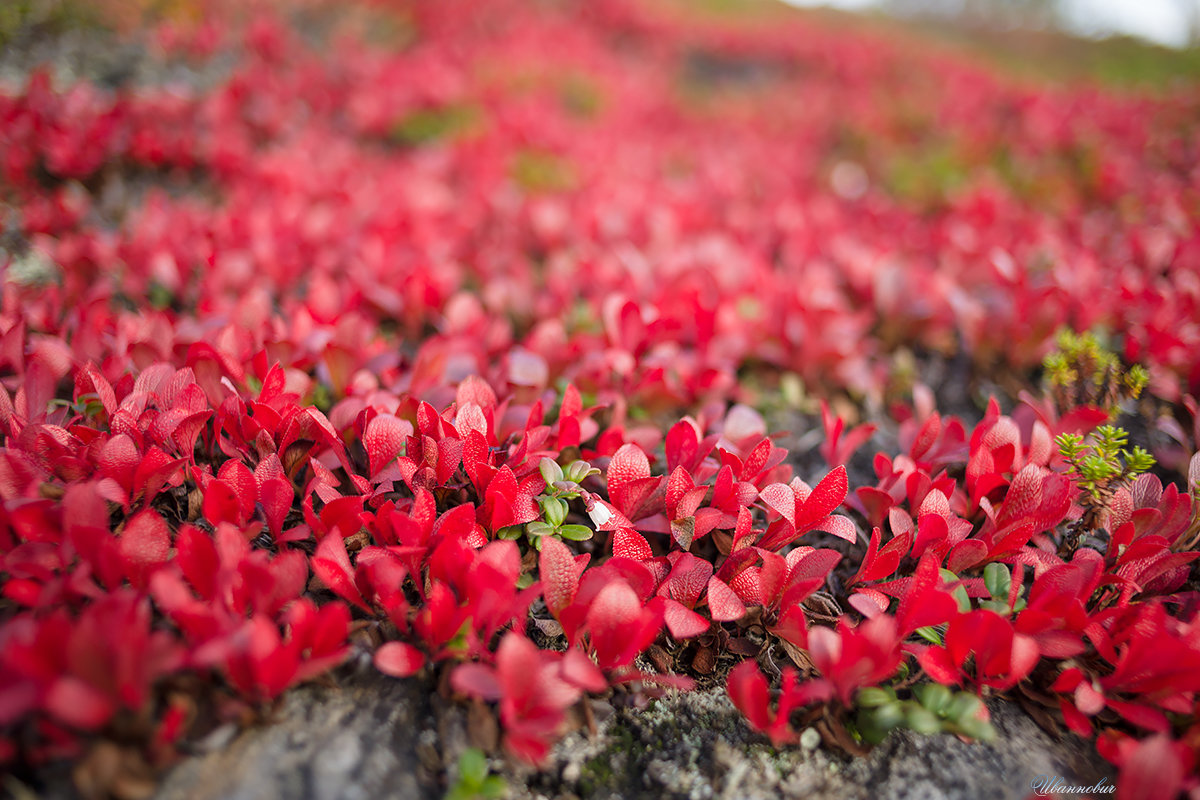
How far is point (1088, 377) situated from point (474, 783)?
197 centimetres

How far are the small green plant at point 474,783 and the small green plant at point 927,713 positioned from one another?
70cm

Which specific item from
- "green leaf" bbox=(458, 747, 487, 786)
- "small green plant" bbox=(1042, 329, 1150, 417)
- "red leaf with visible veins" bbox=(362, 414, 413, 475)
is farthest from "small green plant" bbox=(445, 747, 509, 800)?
"small green plant" bbox=(1042, 329, 1150, 417)

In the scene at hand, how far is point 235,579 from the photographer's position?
1128 mm

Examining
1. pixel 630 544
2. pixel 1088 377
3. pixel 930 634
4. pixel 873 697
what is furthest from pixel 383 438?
pixel 1088 377

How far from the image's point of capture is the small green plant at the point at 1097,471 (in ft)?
4.44

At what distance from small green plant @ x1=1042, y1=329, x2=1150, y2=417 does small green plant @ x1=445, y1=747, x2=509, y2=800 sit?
1794 millimetres

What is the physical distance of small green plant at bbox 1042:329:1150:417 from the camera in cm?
175

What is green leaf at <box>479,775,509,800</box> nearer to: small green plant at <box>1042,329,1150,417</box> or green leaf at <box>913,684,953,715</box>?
green leaf at <box>913,684,953,715</box>

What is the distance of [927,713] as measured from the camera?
1.12 m

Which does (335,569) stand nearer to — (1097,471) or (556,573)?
(556,573)

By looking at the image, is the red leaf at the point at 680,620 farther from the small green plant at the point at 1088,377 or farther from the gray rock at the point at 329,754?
the small green plant at the point at 1088,377

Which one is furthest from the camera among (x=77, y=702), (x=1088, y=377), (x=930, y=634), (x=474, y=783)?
(x=1088, y=377)

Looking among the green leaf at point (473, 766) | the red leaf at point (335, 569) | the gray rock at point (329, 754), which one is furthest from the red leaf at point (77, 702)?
the green leaf at point (473, 766)

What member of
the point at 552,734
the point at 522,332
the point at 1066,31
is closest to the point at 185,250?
the point at 522,332
